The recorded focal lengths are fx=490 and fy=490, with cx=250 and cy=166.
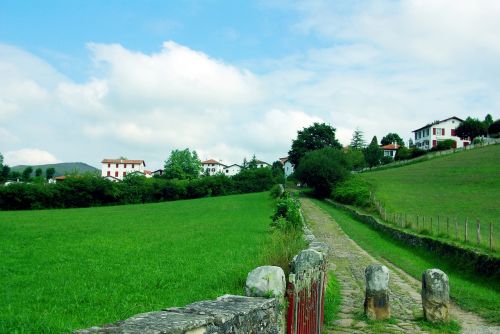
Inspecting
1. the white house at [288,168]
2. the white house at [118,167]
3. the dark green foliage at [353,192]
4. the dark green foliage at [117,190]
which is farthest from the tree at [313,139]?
the white house at [118,167]

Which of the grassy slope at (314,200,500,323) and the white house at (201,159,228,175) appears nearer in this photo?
the grassy slope at (314,200,500,323)

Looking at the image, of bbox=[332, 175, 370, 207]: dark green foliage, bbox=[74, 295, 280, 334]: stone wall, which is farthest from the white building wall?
bbox=[74, 295, 280, 334]: stone wall

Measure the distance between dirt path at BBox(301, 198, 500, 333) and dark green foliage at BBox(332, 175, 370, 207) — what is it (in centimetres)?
2463

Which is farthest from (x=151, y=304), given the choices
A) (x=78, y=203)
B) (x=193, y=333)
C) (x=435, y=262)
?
(x=78, y=203)

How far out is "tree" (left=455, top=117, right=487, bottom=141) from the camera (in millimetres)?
106088

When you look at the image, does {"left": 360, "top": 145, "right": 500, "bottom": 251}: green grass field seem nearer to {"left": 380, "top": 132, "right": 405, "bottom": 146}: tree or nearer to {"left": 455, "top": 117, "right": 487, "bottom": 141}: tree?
{"left": 455, "top": 117, "right": 487, "bottom": 141}: tree

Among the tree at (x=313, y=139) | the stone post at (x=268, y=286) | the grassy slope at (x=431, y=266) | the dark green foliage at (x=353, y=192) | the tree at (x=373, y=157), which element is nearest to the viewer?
the stone post at (x=268, y=286)

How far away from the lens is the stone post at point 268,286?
5.92m

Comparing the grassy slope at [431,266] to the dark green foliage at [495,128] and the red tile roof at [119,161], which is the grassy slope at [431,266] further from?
the red tile roof at [119,161]

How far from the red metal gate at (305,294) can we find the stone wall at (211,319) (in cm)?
36

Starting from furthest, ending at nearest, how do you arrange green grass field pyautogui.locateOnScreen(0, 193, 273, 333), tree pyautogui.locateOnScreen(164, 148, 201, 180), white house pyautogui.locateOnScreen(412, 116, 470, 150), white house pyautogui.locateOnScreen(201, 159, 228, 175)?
white house pyautogui.locateOnScreen(201, 159, 228, 175) < tree pyautogui.locateOnScreen(164, 148, 201, 180) < white house pyautogui.locateOnScreen(412, 116, 470, 150) < green grass field pyautogui.locateOnScreen(0, 193, 273, 333)

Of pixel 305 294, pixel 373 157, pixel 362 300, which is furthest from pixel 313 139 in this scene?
pixel 305 294

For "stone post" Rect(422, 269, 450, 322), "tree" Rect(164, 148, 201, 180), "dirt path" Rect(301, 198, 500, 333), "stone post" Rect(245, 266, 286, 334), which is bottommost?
"dirt path" Rect(301, 198, 500, 333)

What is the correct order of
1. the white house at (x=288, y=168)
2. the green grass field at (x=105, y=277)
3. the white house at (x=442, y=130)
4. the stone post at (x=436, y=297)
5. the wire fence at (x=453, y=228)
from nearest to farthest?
the green grass field at (x=105, y=277), the stone post at (x=436, y=297), the wire fence at (x=453, y=228), the white house at (x=288, y=168), the white house at (x=442, y=130)
